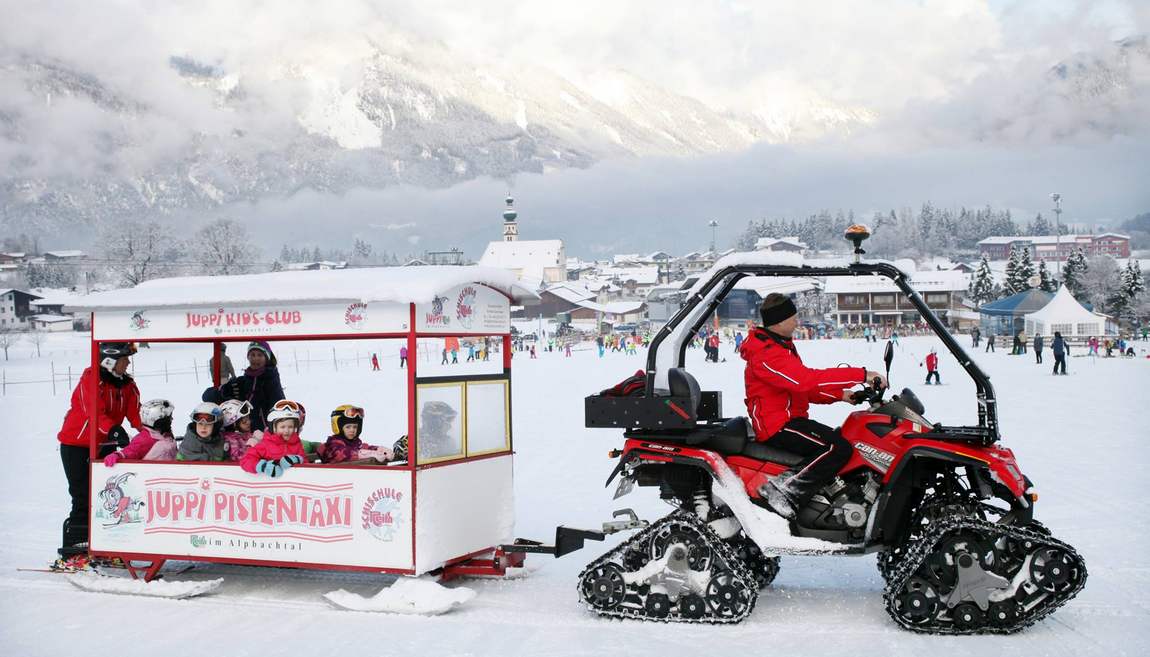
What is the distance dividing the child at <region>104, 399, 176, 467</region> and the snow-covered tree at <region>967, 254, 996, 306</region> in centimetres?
10861

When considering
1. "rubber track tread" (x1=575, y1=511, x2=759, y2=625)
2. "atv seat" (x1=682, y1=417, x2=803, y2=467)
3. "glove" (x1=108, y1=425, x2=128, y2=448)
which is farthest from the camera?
"glove" (x1=108, y1=425, x2=128, y2=448)

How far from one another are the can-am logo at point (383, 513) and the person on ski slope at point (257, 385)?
7.92ft

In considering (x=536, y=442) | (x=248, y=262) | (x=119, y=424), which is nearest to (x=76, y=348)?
(x=248, y=262)

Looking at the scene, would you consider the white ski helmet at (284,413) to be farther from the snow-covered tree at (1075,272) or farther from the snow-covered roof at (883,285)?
the snow-covered tree at (1075,272)

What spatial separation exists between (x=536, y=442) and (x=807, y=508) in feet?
36.2

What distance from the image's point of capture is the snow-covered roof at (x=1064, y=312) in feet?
196

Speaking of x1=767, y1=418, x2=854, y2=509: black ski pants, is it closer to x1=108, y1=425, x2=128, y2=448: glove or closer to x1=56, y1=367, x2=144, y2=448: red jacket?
x1=56, y1=367, x2=144, y2=448: red jacket

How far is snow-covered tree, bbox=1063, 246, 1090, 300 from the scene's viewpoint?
91688 mm

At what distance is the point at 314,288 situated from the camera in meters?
7.96

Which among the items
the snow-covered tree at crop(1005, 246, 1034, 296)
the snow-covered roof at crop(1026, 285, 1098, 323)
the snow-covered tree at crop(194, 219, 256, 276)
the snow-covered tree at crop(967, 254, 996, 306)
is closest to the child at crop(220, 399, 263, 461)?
the snow-covered roof at crop(1026, 285, 1098, 323)

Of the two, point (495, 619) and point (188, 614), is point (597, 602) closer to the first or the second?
point (495, 619)

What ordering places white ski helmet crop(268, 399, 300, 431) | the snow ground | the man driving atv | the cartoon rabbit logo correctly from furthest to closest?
the cartoon rabbit logo < white ski helmet crop(268, 399, 300, 431) < the man driving atv < the snow ground

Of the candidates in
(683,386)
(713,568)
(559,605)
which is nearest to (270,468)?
(559,605)

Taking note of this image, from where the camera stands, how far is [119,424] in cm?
912
